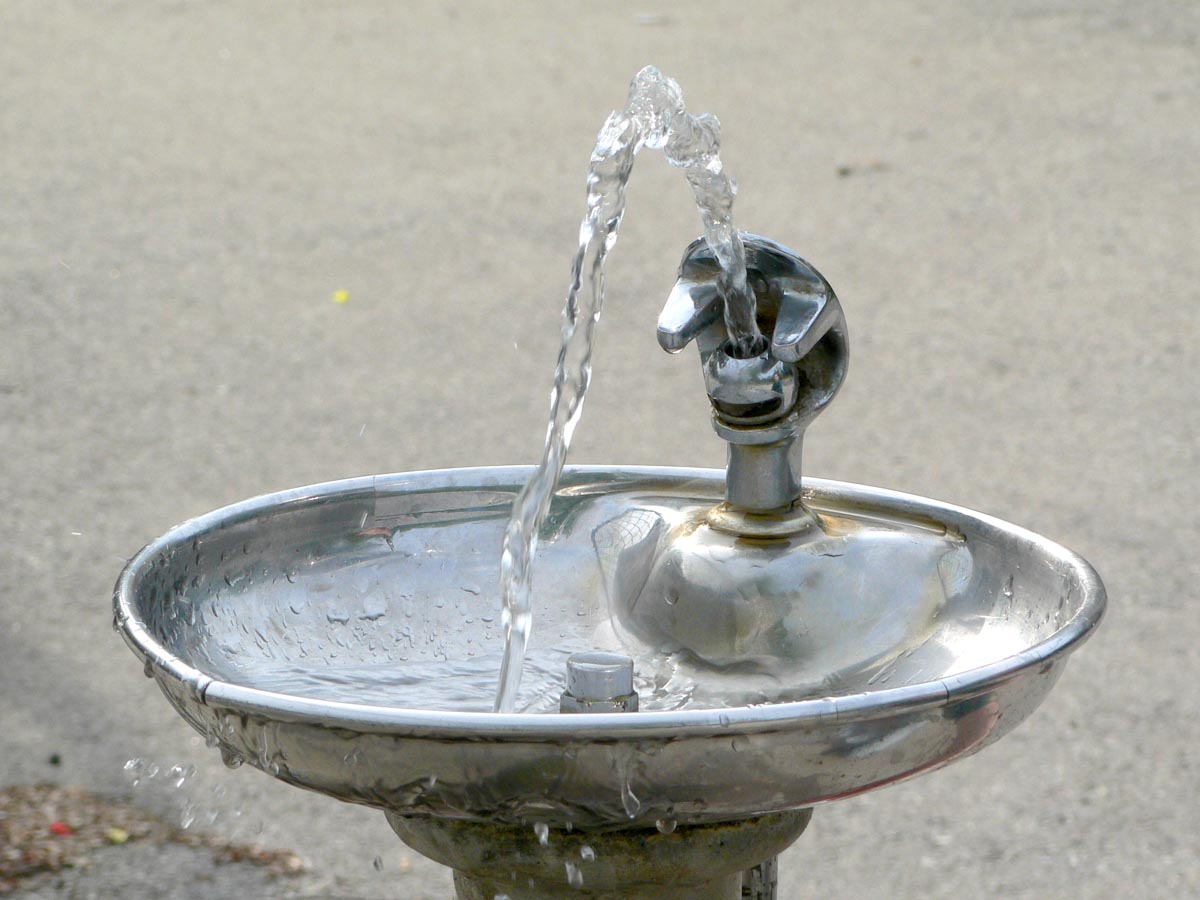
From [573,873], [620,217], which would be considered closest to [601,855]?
[573,873]

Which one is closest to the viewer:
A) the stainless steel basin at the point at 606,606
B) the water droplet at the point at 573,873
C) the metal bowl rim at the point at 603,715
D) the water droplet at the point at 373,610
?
the metal bowl rim at the point at 603,715

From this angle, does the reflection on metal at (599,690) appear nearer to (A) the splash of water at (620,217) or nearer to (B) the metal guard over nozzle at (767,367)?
(A) the splash of water at (620,217)

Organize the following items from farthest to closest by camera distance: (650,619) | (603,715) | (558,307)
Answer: (558,307) → (650,619) → (603,715)

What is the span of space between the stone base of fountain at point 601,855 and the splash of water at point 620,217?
11cm

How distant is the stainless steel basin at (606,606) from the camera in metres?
1.03

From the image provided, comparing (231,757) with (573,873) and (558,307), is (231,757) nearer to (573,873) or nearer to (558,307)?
(573,873)

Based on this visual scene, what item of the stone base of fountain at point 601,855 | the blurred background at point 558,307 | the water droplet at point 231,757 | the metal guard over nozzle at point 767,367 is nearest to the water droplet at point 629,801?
the stone base of fountain at point 601,855

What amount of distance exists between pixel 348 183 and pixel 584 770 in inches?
197

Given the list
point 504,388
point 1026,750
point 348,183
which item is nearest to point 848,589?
point 1026,750

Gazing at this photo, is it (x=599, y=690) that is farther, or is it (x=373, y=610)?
(x=373, y=610)

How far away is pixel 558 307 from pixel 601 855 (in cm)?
359

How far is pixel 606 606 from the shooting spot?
140 cm

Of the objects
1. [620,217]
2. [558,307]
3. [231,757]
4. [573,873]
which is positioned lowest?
[558,307]

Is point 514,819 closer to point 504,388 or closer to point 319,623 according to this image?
point 319,623
